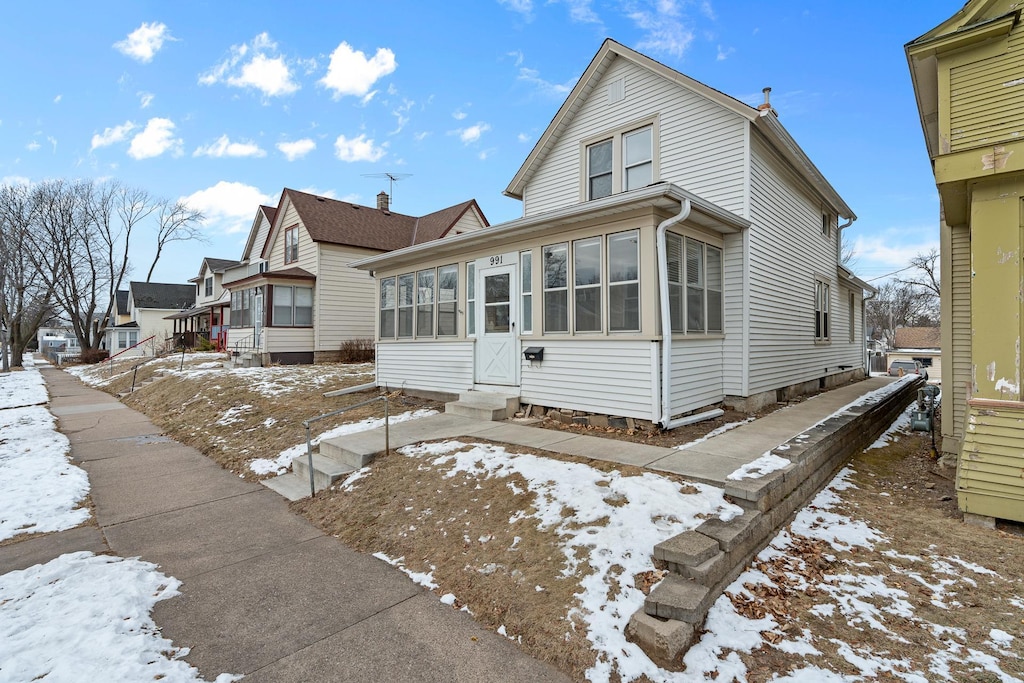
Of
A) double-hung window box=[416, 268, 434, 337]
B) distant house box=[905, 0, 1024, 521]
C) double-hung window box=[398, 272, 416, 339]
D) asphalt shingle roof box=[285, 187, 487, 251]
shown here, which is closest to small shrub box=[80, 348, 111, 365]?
asphalt shingle roof box=[285, 187, 487, 251]

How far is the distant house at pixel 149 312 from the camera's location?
3966 cm

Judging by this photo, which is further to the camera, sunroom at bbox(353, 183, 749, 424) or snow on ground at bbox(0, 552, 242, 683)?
sunroom at bbox(353, 183, 749, 424)

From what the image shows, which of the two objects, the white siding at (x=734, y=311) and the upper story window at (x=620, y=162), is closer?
the white siding at (x=734, y=311)

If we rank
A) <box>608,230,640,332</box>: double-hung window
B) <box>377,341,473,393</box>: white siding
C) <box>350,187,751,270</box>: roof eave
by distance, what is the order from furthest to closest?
1. <box>377,341,473,393</box>: white siding
2. <box>608,230,640,332</box>: double-hung window
3. <box>350,187,751,270</box>: roof eave

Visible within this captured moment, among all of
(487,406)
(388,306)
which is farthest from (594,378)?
(388,306)

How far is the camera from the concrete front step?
26.0 ft

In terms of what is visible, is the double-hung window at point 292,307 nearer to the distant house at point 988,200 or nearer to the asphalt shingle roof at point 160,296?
the distant house at point 988,200

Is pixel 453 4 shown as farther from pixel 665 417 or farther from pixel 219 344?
pixel 219 344

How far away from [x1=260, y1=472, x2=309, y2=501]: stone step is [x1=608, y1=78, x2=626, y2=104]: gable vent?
962cm

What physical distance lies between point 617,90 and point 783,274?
5.35 meters

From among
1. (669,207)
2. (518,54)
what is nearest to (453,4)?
(518,54)

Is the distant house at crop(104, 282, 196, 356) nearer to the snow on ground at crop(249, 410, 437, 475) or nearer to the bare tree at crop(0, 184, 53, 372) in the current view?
the bare tree at crop(0, 184, 53, 372)

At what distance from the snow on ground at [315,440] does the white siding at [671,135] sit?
6197 mm

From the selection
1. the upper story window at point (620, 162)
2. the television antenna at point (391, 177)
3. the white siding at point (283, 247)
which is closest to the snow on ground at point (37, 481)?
the upper story window at point (620, 162)
